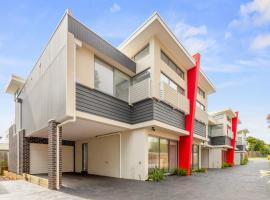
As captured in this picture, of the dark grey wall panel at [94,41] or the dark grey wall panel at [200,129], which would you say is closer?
the dark grey wall panel at [94,41]

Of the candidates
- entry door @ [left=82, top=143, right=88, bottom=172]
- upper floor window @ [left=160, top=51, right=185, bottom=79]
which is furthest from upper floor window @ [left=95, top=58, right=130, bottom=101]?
entry door @ [left=82, top=143, right=88, bottom=172]

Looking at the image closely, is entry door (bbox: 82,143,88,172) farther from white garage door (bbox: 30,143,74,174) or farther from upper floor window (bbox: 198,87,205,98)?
upper floor window (bbox: 198,87,205,98)

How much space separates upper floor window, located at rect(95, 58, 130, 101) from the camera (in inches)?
453

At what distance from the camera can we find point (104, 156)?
15.1 m

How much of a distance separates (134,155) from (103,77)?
4739mm

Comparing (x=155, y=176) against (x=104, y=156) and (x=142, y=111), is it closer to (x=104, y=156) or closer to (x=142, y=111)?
(x=142, y=111)

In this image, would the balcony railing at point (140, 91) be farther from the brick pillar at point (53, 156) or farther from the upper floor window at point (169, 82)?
the brick pillar at point (53, 156)

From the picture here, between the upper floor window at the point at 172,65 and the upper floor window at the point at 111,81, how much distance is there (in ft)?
8.83

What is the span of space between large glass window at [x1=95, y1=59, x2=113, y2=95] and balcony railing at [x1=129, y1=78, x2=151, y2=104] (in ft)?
5.27

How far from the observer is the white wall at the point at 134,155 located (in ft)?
39.9

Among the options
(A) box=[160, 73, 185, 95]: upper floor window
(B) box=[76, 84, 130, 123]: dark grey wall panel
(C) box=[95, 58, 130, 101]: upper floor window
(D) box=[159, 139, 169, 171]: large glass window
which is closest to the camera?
(B) box=[76, 84, 130, 123]: dark grey wall panel

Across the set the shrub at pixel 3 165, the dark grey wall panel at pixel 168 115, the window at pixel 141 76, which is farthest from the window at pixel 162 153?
the shrub at pixel 3 165

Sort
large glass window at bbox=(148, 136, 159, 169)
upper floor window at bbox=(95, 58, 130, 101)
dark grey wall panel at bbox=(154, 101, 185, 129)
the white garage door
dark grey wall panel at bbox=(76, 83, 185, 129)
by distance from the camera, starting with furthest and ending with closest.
A: 1. the white garage door
2. large glass window at bbox=(148, 136, 159, 169)
3. dark grey wall panel at bbox=(154, 101, 185, 129)
4. upper floor window at bbox=(95, 58, 130, 101)
5. dark grey wall panel at bbox=(76, 83, 185, 129)

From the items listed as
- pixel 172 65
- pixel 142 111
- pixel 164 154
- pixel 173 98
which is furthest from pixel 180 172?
pixel 172 65
